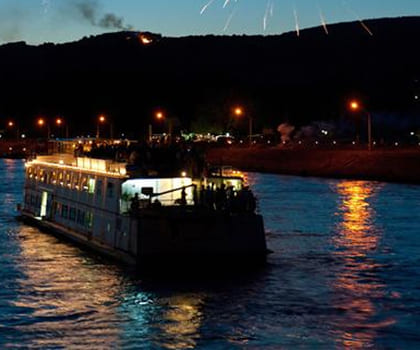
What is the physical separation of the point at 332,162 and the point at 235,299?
248 feet

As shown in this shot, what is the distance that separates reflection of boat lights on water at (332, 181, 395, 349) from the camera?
27.5 meters

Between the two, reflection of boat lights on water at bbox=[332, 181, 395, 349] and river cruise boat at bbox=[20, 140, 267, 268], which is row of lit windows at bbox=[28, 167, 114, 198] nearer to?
river cruise boat at bbox=[20, 140, 267, 268]

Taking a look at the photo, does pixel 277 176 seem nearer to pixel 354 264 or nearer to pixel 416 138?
pixel 416 138

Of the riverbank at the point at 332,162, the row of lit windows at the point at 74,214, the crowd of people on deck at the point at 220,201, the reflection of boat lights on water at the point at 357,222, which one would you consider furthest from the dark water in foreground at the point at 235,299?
the riverbank at the point at 332,162

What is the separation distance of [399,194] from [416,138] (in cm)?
5735

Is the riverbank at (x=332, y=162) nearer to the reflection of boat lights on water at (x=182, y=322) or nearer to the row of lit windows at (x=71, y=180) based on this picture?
the row of lit windows at (x=71, y=180)

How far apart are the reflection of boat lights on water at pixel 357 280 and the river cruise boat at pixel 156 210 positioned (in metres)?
3.96

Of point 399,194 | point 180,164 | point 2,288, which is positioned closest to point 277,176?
point 399,194

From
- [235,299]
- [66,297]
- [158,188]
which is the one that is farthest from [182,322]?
[158,188]

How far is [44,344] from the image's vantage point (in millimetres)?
26078

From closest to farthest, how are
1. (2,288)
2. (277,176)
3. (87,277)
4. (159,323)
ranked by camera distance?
(159,323) → (2,288) → (87,277) → (277,176)

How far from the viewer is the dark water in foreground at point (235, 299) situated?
26.7m

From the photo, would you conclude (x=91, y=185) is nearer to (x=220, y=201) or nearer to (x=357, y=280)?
(x=220, y=201)

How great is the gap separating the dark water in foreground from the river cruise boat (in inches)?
46.8
